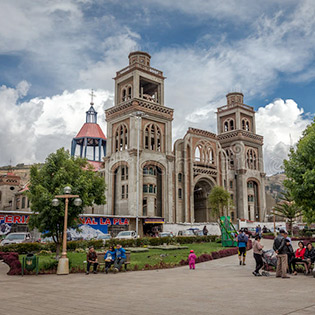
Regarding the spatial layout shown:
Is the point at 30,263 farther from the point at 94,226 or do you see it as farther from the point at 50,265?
the point at 94,226

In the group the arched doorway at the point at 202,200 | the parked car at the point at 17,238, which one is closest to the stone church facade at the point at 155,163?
the arched doorway at the point at 202,200

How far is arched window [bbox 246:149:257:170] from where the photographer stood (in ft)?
233

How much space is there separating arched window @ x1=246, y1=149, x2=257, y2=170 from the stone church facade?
2.50m

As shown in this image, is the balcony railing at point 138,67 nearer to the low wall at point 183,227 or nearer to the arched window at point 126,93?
the arched window at point 126,93

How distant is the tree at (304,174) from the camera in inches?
691

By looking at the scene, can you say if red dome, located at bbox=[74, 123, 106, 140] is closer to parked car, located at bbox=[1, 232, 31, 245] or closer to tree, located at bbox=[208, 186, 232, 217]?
tree, located at bbox=[208, 186, 232, 217]

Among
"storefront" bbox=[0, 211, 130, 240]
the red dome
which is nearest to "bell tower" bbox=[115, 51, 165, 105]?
"storefront" bbox=[0, 211, 130, 240]

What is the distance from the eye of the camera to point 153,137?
5491 cm

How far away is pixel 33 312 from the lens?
779 centimetres

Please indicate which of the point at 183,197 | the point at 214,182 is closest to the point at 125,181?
the point at 183,197

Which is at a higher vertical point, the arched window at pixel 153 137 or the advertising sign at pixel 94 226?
the arched window at pixel 153 137

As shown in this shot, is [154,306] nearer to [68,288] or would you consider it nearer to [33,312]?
[33,312]

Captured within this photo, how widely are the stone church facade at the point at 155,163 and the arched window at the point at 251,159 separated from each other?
250 cm

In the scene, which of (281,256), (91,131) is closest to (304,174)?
(281,256)
